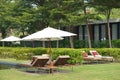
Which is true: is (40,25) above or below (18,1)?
below

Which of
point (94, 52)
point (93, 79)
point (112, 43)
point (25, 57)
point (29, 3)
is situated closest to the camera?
point (93, 79)

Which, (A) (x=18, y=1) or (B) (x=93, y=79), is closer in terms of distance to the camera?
(B) (x=93, y=79)

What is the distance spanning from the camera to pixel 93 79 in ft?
48.5

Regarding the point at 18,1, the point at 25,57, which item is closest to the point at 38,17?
the point at 18,1

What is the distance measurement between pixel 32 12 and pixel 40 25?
8.21 feet

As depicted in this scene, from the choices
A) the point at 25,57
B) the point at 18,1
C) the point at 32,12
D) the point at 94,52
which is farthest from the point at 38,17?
the point at 94,52

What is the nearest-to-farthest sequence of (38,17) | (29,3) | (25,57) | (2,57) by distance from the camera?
(25,57), (2,57), (38,17), (29,3)

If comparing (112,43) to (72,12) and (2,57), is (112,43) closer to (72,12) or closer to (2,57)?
(72,12)

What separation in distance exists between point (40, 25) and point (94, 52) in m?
17.6

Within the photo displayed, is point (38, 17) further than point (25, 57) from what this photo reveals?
Yes

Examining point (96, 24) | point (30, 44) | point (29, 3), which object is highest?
point (29, 3)

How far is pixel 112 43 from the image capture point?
36469mm

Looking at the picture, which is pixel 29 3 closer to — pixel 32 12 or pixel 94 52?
pixel 32 12

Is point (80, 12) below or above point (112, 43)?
above
